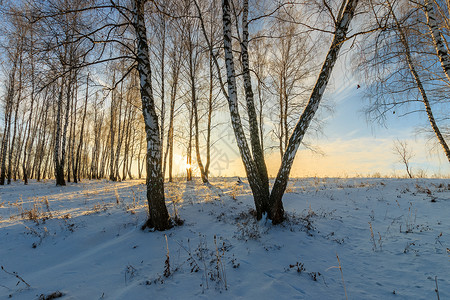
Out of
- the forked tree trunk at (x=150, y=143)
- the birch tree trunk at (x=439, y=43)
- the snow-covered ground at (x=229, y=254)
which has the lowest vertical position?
the snow-covered ground at (x=229, y=254)

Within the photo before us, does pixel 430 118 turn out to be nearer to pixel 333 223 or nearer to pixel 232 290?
pixel 333 223

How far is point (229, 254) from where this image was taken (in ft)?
11.5

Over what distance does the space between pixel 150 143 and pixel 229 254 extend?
3.03 meters

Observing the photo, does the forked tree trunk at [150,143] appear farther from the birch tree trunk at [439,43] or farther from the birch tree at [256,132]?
the birch tree trunk at [439,43]

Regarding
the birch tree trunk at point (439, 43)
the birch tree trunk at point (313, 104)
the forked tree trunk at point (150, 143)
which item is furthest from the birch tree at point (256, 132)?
the birch tree trunk at point (439, 43)

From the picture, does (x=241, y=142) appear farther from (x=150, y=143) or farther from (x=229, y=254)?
(x=229, y=254)

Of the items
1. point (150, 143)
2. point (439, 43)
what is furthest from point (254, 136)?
point (439, 43)

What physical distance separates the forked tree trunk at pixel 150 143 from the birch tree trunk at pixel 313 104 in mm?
2703

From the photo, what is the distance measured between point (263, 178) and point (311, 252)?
6.37ft

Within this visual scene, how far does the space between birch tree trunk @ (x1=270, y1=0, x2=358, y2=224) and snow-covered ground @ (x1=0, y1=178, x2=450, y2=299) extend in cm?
60

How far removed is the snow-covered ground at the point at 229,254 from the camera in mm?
2584

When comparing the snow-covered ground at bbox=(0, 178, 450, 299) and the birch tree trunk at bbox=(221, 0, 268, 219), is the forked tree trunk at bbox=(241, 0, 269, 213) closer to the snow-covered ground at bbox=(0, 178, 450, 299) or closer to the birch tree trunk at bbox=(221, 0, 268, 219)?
the birch tree trunk at bbox=(221, 0, 268, 219)

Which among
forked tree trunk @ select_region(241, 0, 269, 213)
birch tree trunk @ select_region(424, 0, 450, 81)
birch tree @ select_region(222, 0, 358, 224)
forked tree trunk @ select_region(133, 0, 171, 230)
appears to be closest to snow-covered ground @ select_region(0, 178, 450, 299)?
forked tree trunk @ select_region(133, 0, 171, 230)

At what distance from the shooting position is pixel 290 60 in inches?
530
